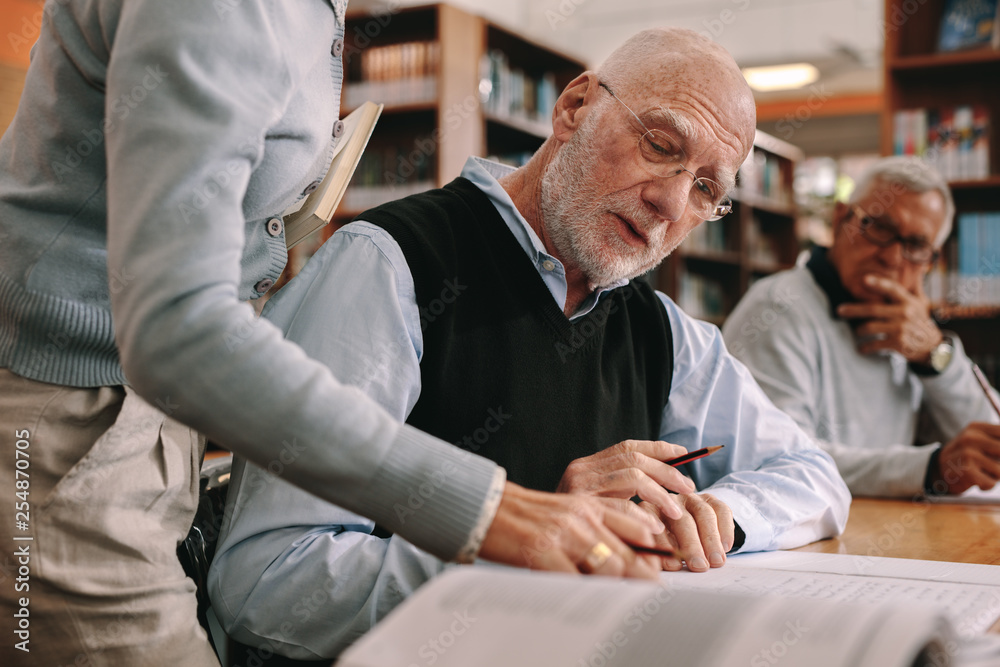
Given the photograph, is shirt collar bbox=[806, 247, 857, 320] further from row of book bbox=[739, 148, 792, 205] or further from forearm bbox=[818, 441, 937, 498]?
row of book bbox=[739, 148, 792, 205]

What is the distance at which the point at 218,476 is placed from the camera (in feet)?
3.83

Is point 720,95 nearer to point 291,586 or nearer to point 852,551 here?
point 852,551

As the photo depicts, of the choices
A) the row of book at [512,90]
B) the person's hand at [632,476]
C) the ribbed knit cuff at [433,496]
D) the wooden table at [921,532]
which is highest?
the row of book at [512,90]

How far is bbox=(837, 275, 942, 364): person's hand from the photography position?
2.29 m

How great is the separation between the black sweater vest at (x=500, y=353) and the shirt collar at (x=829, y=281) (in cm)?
128

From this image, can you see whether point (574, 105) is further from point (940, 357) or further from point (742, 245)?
point (742, 245)

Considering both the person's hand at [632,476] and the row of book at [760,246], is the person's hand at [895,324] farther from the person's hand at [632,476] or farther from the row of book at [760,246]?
the row of book at [760,246]

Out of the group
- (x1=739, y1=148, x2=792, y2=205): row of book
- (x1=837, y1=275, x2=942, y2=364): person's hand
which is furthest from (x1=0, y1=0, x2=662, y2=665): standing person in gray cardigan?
(x1=739, y1=148, x2=792, y2=205): row of book

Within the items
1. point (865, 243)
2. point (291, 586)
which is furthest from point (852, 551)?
point (865, 243)

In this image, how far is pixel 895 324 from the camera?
2.30 meters

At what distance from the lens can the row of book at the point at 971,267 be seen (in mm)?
3334

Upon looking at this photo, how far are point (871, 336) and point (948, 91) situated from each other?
171cm

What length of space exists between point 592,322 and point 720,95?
1.30ft

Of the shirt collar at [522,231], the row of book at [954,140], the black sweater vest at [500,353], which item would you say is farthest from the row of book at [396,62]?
the black sweater vest at [500,353]
